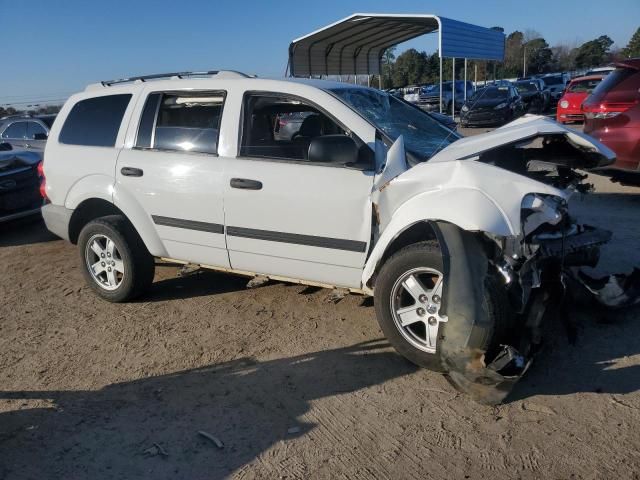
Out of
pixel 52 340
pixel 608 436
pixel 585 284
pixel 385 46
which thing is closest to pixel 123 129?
pixel 52 340

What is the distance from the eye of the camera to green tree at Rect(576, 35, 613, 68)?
→ 56.4 m

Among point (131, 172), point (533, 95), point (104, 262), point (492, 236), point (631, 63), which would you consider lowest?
point (104, 262)

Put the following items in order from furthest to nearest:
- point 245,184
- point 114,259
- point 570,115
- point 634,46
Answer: point 634,46 → point 570,115 → point 114,259 → point 245,184

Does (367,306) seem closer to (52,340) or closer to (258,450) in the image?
(258,450)

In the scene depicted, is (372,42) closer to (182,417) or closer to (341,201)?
(341,201)

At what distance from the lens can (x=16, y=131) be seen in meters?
11.2

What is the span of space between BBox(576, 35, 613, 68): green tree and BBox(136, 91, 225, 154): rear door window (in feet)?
199

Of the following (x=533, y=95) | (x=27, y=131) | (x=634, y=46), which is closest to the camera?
(x=27, y=131)

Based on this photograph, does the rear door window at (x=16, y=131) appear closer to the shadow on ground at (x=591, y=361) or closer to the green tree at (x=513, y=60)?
the shadow on ground at (x=591, y=361)

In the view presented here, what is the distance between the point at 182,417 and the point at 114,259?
2.16m

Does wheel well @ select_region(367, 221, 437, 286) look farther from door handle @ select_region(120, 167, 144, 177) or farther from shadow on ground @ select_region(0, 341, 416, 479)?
door handle @ select_region(120, 167, 144, 177)

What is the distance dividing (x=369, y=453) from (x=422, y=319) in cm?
101

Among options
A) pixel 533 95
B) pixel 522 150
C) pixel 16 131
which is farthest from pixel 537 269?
pixel 533 95

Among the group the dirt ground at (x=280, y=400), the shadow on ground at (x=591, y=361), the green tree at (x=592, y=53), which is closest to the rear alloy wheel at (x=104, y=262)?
the dirt ground at (x=280, y=400)
